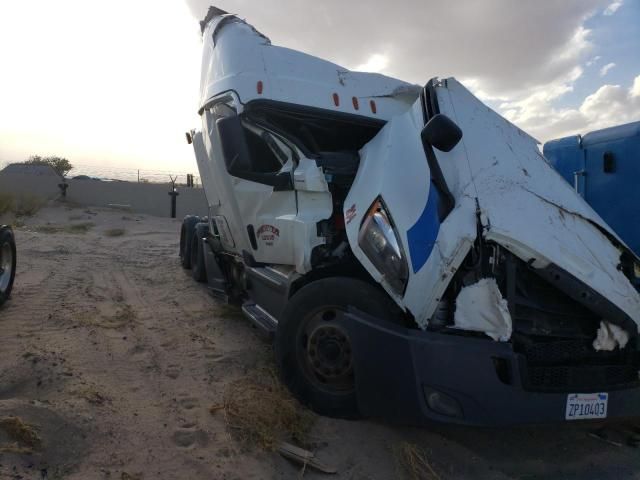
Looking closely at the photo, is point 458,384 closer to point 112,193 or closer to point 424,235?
point 424,235

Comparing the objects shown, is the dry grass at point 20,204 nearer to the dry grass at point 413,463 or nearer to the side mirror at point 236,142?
the side mirror at point 236,142

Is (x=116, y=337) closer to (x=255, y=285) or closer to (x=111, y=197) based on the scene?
(x=255, y=285)

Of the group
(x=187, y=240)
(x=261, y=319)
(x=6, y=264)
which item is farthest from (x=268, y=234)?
(x=187, y=240)

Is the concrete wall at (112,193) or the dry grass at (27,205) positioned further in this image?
the concrete wall at (112,193)

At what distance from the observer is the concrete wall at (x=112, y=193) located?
28.5 m

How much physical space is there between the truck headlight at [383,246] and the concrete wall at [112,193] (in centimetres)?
2543

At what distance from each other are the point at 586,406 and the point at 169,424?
8.44 feet

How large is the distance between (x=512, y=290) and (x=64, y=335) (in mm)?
4292

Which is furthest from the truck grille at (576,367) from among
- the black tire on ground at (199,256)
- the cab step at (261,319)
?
the black tire on ground at (199,256)

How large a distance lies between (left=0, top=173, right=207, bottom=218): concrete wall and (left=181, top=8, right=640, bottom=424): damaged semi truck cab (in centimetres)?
2417

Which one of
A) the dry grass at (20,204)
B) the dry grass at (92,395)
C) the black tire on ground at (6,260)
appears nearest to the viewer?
the dry grass at (92,395)

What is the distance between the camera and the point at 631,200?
5.05m

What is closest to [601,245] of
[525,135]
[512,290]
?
[512,290]

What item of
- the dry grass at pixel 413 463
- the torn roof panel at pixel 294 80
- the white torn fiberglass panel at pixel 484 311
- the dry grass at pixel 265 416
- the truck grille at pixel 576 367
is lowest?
the dry grass at pixel 413 463
